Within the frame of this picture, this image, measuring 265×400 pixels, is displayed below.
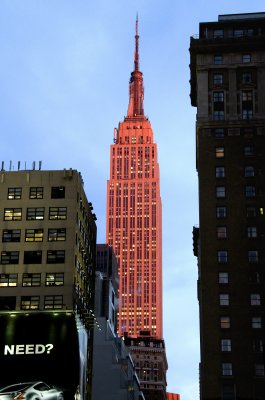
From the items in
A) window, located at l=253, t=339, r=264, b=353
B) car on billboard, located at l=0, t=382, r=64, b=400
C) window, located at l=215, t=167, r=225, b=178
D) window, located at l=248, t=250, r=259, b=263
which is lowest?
car on billboard, located at l=0, t=382, r=64, b=400

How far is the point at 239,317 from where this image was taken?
126 m

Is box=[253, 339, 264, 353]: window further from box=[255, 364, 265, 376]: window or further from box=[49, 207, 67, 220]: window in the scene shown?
box=[49, 207, 67, 220]: window

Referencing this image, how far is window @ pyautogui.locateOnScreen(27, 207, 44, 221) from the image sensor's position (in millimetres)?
110312

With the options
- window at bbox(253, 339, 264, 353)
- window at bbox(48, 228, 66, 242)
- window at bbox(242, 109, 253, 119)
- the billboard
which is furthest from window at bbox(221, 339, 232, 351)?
window at bbox(242, 109, 253, 119)

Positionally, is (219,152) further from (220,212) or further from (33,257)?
(33,257)

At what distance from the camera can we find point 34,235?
109m

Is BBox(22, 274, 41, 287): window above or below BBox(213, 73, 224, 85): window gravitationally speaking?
below

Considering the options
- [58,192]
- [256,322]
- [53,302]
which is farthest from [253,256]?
[53,302]

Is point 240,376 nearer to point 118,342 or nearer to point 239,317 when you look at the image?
point 239,317

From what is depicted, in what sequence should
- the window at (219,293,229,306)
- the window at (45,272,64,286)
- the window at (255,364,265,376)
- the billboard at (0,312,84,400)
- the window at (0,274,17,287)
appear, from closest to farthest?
the billboard at (0,312,84,400) → the window at (45,272,64,286) → the window at (0,274,17,287) → the window at (255,364,265,376) → the window at (219,293,229,306)

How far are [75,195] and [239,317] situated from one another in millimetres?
37163

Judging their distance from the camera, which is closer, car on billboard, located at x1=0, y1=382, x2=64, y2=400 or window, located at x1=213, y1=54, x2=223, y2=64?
car on billboard, located at x1=0, y1=382, x2=64, y2=400

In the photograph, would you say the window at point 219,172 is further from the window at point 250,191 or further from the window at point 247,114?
the window at point 247,114

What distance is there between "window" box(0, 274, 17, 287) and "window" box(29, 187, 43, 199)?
501 inches
